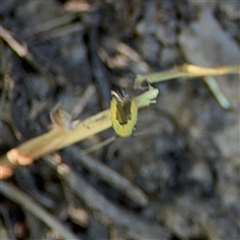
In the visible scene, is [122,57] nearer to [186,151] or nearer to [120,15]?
[120,15]

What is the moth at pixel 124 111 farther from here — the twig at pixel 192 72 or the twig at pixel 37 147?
the twig at pixel 192 72

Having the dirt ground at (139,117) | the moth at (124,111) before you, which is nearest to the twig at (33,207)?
the dirt ground at (139,117)

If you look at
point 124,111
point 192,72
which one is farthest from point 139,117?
point 124,111

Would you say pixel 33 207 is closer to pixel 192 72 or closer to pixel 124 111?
pixel 124 111

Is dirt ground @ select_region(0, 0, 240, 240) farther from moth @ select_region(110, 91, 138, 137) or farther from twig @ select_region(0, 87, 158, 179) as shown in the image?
moth @ select_region(110, 91, 138, 137)

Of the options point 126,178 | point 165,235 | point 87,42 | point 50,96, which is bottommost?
point 165,235

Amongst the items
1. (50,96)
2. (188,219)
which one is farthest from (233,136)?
(50,96)
